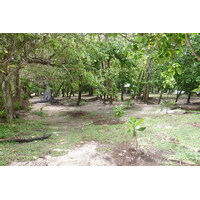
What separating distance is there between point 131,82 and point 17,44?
520cm

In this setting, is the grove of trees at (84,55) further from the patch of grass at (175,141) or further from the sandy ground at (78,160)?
the sandy ground at (78,160)

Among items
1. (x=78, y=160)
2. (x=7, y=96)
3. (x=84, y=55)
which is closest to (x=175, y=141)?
(x=78, y=160)

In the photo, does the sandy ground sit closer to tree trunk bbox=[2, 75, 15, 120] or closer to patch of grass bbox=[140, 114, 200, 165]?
patch of grass bbox=[140, 114, 200, 165]

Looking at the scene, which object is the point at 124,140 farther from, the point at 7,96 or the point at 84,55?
the point at 7,96

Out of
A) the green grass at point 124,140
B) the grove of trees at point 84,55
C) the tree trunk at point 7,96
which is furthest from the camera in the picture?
the tree trunk at point 7,96

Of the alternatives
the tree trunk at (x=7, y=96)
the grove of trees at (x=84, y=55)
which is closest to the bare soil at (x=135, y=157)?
Answer: the grove of trees at (x=84, y=55)

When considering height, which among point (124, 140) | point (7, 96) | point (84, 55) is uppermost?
point (84, 55)

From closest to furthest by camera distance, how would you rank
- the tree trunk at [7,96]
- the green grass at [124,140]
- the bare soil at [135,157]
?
1. the bare soil at [135,157]
2. the green grass at [124,140]
3. the tree trunk at [7,96]

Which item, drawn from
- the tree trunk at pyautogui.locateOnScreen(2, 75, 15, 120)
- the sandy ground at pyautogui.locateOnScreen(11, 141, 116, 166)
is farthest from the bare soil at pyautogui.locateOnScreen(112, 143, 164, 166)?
the tree trunk at pyautogui.locateOnScreen(2, 75, 15, 120)

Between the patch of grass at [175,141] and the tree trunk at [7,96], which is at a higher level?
the tree trunk at [7,96]

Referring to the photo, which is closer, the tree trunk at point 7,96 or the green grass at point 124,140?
the green grass at point 124,140
